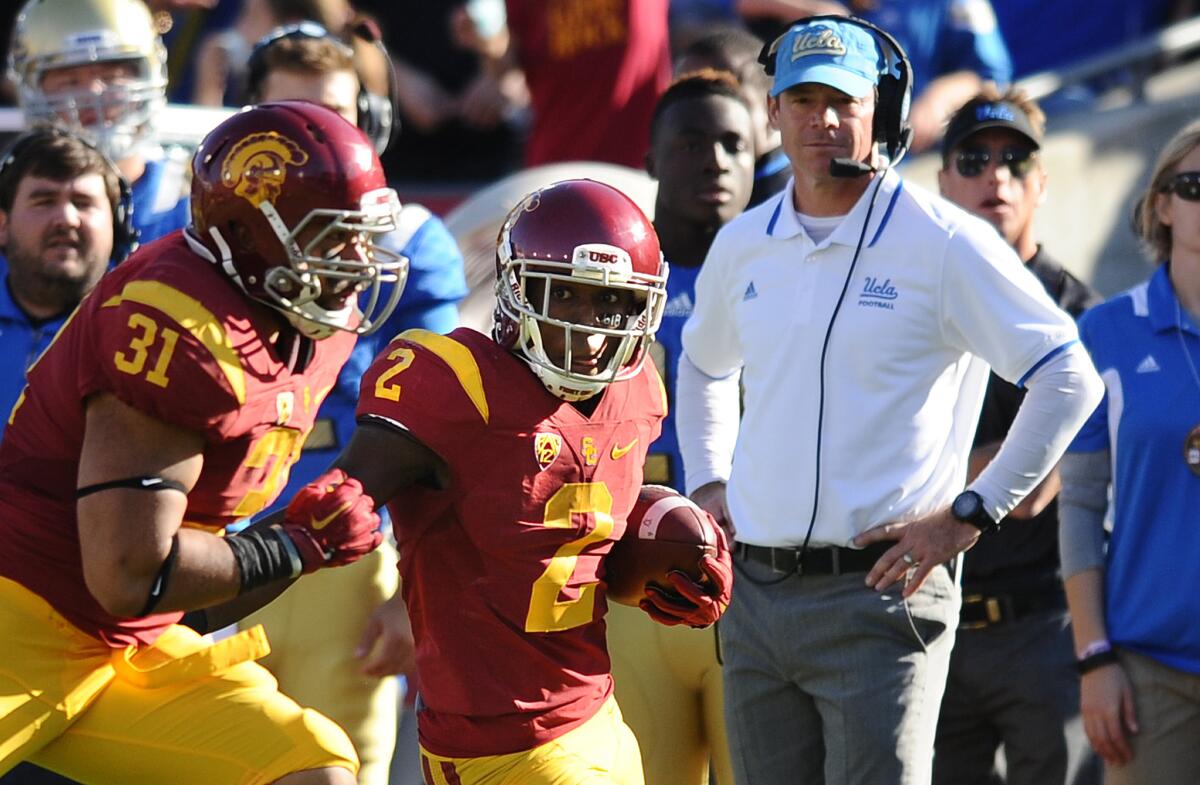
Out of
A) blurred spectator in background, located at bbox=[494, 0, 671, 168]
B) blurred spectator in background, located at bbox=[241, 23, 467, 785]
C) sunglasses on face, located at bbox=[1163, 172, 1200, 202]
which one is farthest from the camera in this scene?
blurred spectator in background, located at bbox=[494, 0, 671, 168]

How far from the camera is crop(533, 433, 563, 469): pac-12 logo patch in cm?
355

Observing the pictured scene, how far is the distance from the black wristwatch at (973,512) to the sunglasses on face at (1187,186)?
1.11 m

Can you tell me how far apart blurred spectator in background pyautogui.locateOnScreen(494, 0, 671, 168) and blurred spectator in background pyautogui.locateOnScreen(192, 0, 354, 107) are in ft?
2.62

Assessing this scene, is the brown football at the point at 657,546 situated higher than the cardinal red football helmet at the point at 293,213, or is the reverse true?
the cardinal red football helmet at the point at 293,213

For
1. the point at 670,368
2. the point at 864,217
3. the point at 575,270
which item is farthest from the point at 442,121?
the point at 575,270

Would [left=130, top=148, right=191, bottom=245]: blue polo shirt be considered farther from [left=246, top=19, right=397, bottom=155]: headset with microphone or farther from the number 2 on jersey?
the number 2 on jersey

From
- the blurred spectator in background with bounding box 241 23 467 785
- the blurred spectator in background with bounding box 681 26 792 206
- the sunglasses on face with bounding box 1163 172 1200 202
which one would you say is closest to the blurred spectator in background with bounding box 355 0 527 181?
the blurred spectator in background with bounding box 681 26 792 206

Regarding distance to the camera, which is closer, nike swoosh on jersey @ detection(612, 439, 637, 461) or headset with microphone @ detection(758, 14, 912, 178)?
nike swoosh on jersey @ detection(612, 439, 637, 461)

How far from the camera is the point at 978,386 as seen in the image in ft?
13.4

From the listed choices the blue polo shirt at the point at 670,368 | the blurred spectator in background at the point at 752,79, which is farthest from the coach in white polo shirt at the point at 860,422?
the blurred spectator in background at the point at 752,79

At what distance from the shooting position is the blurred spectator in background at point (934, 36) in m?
6.79

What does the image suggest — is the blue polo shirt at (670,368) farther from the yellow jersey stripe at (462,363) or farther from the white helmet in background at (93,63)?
the white helmet in background at (93,63)

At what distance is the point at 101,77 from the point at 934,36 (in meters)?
2.97

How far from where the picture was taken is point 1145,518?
4.39 metres
